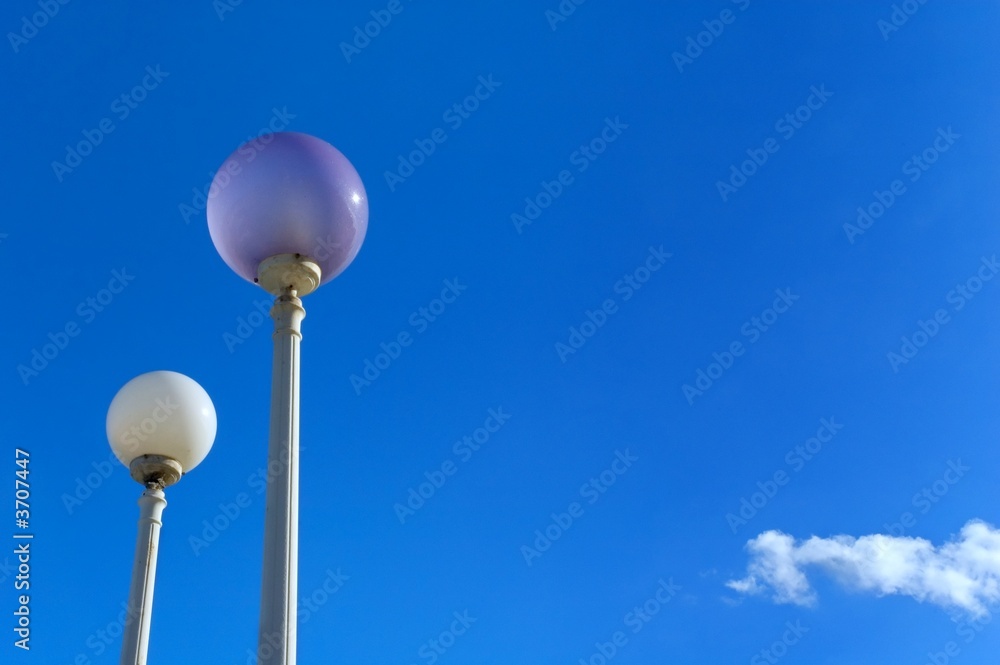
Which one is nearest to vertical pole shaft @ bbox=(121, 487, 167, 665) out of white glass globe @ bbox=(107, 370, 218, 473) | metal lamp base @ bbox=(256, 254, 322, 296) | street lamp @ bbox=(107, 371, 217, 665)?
street lamp @ bbox=(107, 371, 217, 665)

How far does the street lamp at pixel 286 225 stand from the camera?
19.0 ft

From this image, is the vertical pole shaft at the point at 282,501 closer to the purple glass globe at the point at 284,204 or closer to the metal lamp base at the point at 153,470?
the purple glass globe at the point at 284,204

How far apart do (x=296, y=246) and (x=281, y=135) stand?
0.74 metres

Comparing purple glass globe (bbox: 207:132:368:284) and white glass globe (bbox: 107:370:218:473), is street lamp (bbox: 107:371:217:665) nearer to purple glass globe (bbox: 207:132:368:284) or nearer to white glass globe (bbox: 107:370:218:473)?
white glass globe (bbox: 107:370:218:473)

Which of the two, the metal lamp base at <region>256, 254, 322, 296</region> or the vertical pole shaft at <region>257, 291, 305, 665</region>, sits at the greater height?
the metal lamp base at <region>256, 254, 322, 296</region>

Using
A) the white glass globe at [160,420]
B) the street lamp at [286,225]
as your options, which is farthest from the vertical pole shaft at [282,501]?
the white glass globe at [160,420]

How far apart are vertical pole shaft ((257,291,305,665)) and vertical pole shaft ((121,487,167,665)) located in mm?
2472

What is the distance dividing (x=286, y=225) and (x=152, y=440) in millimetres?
2682

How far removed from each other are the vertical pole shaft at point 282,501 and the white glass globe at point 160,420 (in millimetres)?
2244

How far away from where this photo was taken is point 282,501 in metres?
5.26

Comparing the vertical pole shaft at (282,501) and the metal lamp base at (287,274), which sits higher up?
the metal lamp base at (287,274)

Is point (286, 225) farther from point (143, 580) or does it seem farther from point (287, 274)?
point (143, 580)

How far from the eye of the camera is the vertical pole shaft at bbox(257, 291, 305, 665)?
4.96m

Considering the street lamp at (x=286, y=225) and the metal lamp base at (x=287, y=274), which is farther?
the metal lamp base at (x=287, y=274)
